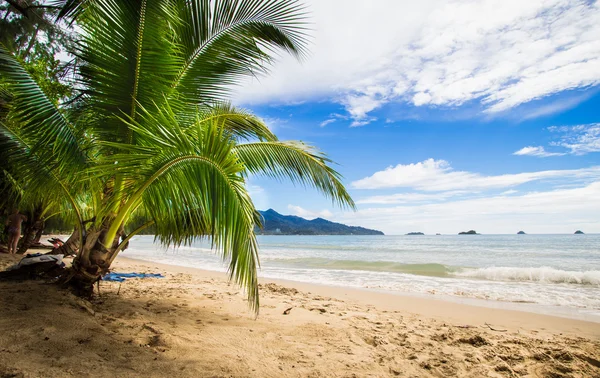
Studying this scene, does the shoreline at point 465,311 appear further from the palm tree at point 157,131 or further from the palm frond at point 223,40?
the palm frond at point 223,40

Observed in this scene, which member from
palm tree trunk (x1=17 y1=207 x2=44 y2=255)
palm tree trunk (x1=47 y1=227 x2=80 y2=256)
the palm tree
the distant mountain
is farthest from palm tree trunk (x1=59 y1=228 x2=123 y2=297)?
the distant mountain

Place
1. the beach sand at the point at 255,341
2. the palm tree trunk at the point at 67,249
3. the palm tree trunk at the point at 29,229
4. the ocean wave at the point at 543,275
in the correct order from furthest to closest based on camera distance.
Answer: the palm tree trunk at the point at 29,229, the ocean wave at the point at 543,275, the palm tree trunk at the point at 67,249, the beach sand at the point at 255,341

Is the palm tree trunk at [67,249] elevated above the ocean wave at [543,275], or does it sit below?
above

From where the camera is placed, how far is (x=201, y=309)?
458 centimetres

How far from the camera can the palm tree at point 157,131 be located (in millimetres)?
2672

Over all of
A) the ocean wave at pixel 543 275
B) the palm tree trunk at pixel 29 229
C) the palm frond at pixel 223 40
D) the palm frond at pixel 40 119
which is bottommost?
the ocean wave at pixel 543 275

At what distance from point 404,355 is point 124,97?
4123mm

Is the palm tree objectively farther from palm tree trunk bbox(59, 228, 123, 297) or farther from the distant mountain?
the distant mountain

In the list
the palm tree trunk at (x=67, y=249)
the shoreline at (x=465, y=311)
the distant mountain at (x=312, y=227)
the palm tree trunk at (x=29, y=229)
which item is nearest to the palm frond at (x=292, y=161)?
the shoreline at (x=465, y=311)

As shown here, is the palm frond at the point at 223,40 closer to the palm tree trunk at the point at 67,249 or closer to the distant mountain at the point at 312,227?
the palm tree trunk at the point at 67,249

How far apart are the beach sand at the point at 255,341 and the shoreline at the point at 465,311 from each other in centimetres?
6

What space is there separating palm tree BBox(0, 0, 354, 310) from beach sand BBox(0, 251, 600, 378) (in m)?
0.59

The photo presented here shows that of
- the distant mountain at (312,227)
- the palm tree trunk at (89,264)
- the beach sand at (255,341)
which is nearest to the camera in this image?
the beach sand at (255,341)

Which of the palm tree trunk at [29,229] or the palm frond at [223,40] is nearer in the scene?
the palm frond at [223,40]
